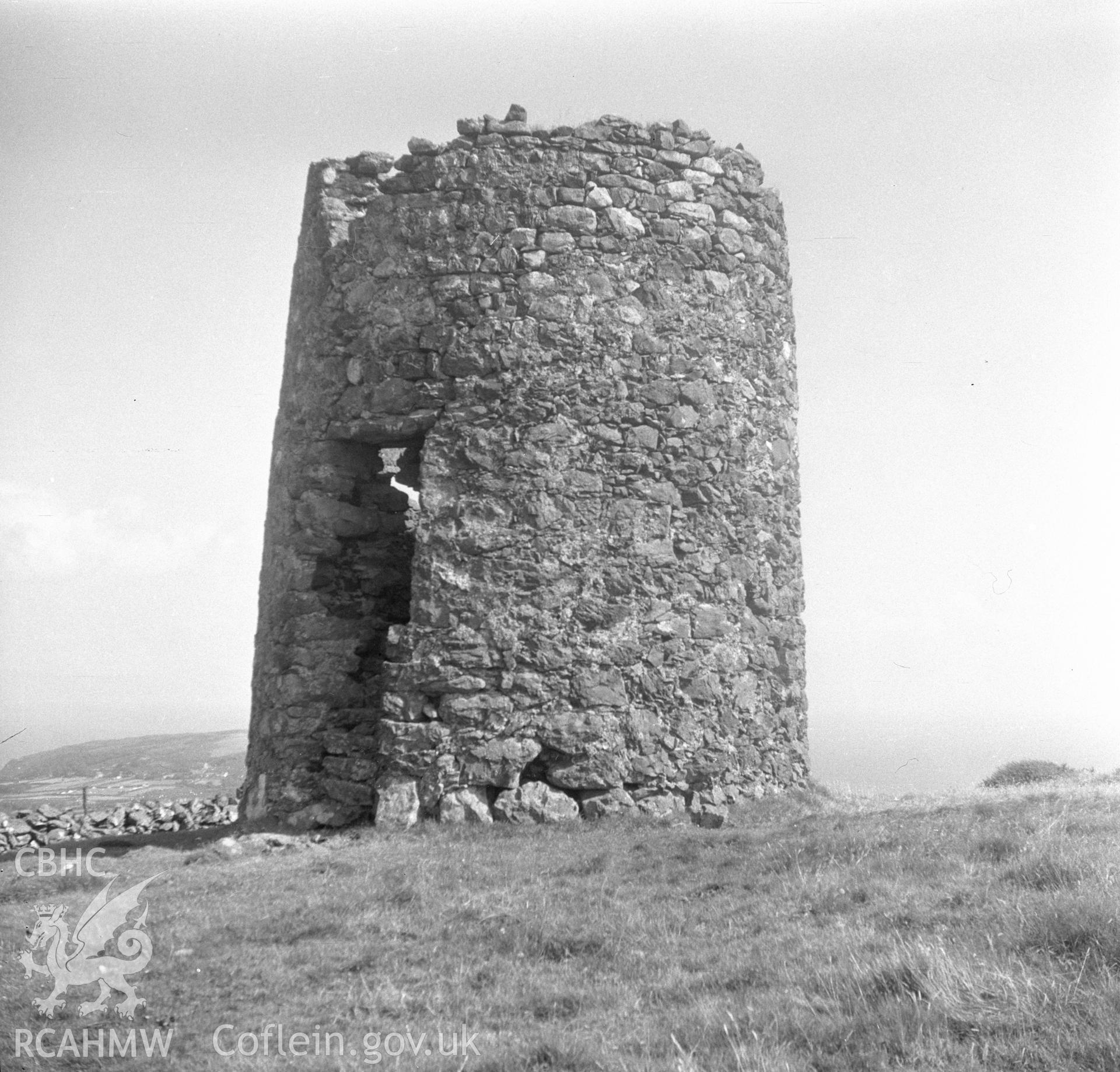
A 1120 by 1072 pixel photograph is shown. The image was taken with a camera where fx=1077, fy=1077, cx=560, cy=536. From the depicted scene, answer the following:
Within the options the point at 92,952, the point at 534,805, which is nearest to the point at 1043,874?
the point at 534,805

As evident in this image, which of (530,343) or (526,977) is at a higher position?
(530,343)

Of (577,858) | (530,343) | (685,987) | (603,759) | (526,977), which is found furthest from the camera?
(530,343)

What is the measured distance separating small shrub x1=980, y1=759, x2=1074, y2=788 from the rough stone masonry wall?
6633 millimetres

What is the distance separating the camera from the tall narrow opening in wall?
393 inches

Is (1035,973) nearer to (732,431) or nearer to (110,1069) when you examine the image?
(110,1069)

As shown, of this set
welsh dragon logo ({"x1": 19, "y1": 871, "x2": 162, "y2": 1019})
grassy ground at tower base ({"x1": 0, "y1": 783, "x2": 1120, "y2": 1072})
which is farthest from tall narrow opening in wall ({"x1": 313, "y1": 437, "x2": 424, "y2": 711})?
welsh dragon logo ({"x1": 19, "y1": 871, "x2": 162, "y2": 1019})

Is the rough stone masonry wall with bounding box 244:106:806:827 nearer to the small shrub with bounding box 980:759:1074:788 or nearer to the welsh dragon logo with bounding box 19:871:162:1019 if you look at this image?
the welsh dragon logo with bounding box 19:871:162:1019

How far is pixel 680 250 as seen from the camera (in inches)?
391

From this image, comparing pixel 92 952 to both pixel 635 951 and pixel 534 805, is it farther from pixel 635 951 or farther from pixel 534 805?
pixel 534 805

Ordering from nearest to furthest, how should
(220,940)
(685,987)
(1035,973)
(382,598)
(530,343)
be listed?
1. (1035,973)
2. (685,987)
3. (220,940)
4. (530,343)
5. (382,598)

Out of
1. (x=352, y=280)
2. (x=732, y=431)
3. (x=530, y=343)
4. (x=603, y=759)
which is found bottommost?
(x=603, y=759)

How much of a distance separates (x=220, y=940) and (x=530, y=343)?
18.1 ft

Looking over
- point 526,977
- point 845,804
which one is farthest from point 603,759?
point 526,977

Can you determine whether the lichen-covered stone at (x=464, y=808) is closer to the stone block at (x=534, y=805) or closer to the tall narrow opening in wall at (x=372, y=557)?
the stone block at (x=534, y=805)
